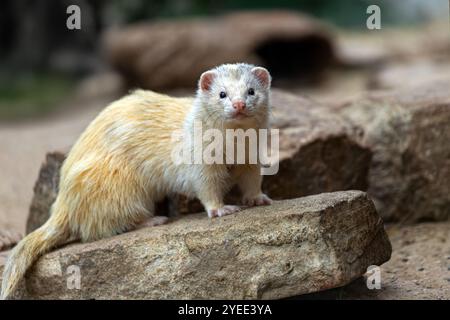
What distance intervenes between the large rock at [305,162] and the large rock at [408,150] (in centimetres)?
29

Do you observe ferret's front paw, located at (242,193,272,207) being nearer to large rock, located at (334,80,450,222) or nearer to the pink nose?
the pink nose

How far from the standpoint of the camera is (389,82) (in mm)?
11781

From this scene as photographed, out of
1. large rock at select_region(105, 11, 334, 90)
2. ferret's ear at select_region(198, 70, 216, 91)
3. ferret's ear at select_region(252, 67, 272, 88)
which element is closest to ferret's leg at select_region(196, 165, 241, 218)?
ferret's ear at select_region(198, 70, 216, 91)

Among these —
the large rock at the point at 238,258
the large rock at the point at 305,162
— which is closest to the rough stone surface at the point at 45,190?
the large rock at the point at 305,162

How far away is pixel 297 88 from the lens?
52.4 feet

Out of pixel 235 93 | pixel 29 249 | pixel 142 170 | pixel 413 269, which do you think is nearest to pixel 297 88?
pixel 413 269

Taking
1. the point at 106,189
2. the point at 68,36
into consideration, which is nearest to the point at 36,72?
the point at 68,36

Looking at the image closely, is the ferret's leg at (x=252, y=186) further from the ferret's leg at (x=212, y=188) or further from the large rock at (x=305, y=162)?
the large rock at (x=305, y=162)

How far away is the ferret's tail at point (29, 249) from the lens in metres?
4.98

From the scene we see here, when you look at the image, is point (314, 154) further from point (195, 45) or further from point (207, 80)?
point (195, 45)

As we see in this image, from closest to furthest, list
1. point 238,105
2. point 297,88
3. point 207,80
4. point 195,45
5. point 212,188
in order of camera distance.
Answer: point 238,105, point 207,80, point 212,188, point 195,45, point 297,88

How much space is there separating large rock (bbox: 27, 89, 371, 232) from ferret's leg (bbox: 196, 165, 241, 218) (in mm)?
789

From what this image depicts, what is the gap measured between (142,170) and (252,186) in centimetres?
85
